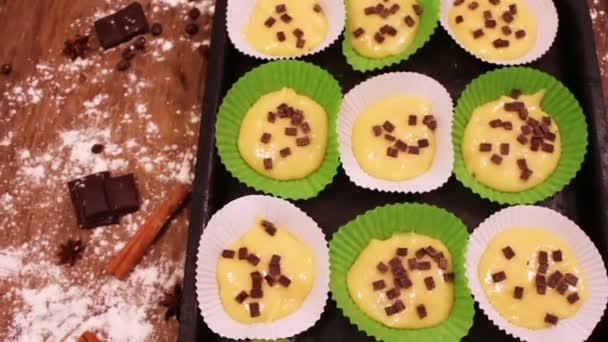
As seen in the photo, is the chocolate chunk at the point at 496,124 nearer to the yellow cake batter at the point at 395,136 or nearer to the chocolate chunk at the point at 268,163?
the yellow cake batter at the point at 395,136

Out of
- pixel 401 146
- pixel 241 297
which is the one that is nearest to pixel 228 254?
pixel 241 297

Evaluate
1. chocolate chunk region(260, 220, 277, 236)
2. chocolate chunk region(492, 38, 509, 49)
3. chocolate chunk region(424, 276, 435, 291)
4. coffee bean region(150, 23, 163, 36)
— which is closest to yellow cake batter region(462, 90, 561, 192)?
chocolate chunk region(492, 38, 509, 49)

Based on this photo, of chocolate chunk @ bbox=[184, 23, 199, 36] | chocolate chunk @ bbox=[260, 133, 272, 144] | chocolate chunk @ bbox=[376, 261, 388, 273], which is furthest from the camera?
chocolate chunk @ bbox=[184, 23, 199, 36]

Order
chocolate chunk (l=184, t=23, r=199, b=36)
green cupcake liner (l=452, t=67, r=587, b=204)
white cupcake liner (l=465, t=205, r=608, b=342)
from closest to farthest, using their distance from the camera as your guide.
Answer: white cupcake liner (l=465, t=205, r=608, b=342) → green cupcake liner (l=452, t=67, r=587, b=204) → chocolate chunk (l=184, t=23, r=199, b=36)

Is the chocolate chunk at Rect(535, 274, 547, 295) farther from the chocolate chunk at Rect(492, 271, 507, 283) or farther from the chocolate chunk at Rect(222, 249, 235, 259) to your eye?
the chocolate chunk at Rect(222, 249, 235, 259)

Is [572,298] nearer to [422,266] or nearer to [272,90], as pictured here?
[422,266]

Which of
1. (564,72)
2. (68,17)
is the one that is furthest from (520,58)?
(68,17)

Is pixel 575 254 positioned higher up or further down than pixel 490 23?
further down

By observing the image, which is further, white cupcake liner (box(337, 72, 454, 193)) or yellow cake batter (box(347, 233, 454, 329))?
white cupcake liner (box(337, 72, 454, 193))
